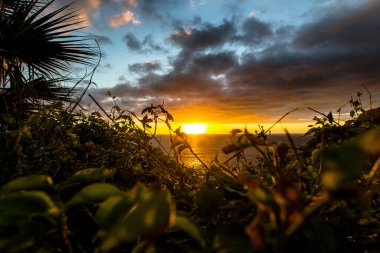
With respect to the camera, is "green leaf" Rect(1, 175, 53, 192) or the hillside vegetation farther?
"green leaf" Rect(1, 175, 53, 192)

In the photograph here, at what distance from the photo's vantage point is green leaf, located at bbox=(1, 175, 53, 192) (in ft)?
1.55

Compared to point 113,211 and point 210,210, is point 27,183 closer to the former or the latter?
point 113,211

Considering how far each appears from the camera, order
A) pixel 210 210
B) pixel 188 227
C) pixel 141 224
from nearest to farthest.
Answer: pixel 141 224 → pixel 188 227 → pixel 210 210

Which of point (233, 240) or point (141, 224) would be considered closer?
point (141, 224)

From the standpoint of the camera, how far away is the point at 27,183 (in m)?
0.48

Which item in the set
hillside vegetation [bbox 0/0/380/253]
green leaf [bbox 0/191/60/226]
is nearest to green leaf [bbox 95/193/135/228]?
hillside vegetation [bbox 0/0/380/253]

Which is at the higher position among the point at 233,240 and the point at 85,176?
the point at 85,176

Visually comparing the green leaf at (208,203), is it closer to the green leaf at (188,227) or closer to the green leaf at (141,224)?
the green leaf at (188,227)

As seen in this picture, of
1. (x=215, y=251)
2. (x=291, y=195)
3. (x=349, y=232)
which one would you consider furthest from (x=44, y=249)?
(x=349, y=232)

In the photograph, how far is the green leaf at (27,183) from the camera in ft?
1.55

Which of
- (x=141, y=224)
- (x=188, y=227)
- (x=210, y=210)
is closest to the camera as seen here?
(x=141, y=224)

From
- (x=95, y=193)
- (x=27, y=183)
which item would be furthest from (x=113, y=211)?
(x=27, y=183)

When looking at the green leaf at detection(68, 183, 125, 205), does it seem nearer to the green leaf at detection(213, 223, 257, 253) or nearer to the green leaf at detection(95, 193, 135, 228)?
the green leaf at detection(95, 193, 135, 228)

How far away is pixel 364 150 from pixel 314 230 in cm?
23
